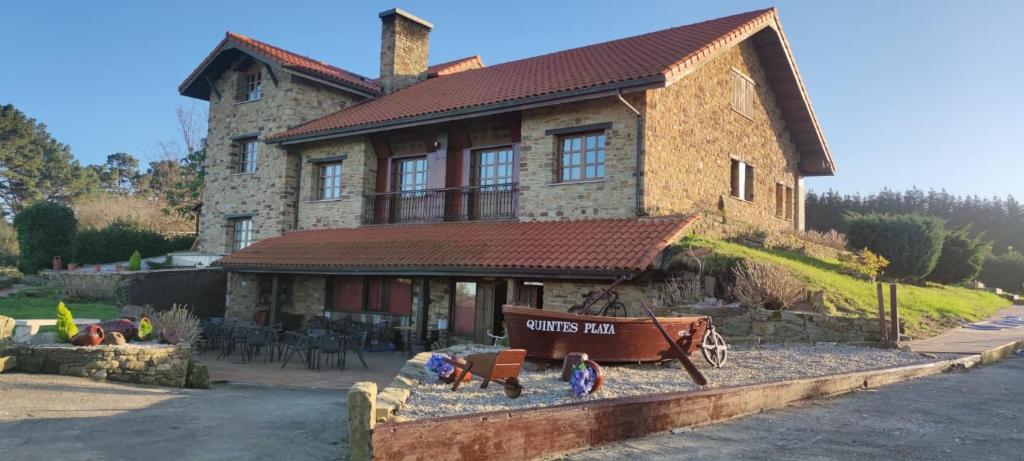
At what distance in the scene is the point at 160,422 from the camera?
7703 mm

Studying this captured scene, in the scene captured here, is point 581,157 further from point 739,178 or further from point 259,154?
point 259,154

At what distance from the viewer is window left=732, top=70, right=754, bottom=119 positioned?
17.5m

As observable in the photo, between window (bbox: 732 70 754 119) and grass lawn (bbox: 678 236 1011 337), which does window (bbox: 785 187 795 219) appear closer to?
grass lawn (bbox: 678 236 1011 337)

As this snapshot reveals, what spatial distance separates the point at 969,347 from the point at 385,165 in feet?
45.1

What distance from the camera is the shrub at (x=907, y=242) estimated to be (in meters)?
21.2

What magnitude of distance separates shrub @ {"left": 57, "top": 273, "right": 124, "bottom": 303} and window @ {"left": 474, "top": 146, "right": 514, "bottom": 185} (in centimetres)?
1143

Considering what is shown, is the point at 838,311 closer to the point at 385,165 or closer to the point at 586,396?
the point at 586,396

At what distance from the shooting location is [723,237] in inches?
615

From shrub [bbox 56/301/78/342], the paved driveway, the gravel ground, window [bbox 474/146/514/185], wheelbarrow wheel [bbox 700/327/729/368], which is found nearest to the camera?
the paved driveway

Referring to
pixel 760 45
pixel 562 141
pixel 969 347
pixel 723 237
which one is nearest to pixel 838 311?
pixel 969 347

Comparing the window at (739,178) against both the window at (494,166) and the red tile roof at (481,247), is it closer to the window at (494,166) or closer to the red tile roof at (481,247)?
the red tile roof at (481,247)

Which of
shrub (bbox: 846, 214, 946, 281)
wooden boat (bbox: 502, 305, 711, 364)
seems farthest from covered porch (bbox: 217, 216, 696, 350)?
shrub (bbox: 846, 214, 946, 281)

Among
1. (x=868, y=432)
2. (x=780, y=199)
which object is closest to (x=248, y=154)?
(x=780, y=199)

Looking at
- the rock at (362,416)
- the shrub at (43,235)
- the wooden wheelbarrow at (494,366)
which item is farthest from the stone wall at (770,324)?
the shrub at (43,235)
